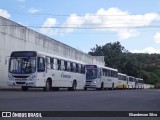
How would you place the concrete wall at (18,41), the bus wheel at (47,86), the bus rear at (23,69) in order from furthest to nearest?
the concrete wall at (18,41) → the bus wheel at (47,86) → the bus rear at (23,69)

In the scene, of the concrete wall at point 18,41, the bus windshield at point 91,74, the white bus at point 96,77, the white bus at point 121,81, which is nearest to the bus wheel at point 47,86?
the concrete wall at point 18,41

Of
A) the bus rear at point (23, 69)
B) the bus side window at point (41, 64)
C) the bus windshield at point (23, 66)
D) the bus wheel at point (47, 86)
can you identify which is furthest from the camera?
the bus wheel at point (47, 86)

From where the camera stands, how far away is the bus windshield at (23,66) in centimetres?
2831

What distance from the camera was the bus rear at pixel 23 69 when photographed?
2814 centimetres

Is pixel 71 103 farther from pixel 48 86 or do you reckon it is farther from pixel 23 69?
pixel 48 86

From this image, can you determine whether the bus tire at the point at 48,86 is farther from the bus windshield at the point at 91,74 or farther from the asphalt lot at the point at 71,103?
the bus windshield at the point at 91,74

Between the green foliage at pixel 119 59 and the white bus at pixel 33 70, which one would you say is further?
the green foliage at pixel 119 59

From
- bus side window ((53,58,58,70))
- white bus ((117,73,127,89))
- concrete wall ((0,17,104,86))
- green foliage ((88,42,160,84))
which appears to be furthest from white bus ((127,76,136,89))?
bus side window ((53,58,58,70))

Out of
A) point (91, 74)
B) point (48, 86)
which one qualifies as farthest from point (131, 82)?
point (48, 86)

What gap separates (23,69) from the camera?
1117 inches

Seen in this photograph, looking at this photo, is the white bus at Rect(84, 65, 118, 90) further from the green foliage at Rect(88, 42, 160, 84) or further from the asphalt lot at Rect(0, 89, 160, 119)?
the green foliage at Rect(88, 42, 160, 84)

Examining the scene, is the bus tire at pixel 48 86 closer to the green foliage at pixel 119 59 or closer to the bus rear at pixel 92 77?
the bus rear at pixel 92 77

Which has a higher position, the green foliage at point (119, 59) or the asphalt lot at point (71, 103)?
the green foliage at point (119, 59)

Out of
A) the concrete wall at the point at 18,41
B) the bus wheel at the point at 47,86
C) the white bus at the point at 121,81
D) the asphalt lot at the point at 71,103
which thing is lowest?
the asphalt lot at the point at 71,103
